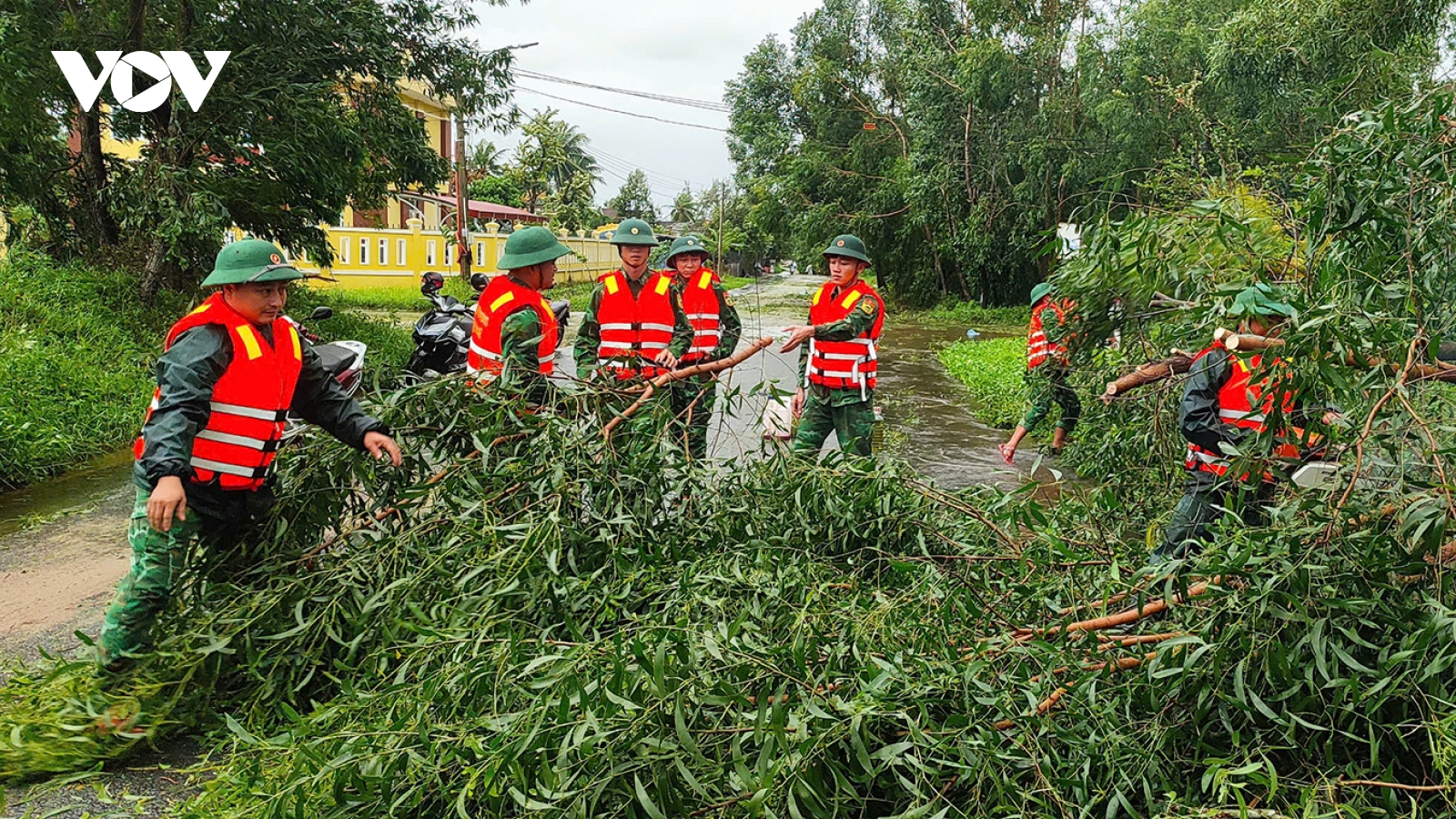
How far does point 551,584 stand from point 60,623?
108 inches

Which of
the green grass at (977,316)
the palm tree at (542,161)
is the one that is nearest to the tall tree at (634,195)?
the palm tree at (542,161)

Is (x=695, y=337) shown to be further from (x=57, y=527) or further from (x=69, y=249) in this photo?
(x=69, y=249)

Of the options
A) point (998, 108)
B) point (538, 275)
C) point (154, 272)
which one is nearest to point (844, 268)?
point (538, 275)

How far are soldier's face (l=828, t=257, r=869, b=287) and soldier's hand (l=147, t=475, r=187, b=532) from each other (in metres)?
4.13

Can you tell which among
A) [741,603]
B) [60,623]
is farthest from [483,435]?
[60,623]

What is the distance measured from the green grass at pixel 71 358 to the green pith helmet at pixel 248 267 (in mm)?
3321

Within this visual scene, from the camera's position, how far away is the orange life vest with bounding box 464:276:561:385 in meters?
5.31

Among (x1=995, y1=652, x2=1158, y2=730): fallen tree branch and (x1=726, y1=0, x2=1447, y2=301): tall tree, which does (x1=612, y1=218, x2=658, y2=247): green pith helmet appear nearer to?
(x1=995, y1=652, x2=1158, y2=730): fallen tree branch

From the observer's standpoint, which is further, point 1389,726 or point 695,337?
point 695,337

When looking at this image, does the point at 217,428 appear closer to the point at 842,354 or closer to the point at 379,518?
the point at 379,518

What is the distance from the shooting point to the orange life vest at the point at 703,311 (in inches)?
250

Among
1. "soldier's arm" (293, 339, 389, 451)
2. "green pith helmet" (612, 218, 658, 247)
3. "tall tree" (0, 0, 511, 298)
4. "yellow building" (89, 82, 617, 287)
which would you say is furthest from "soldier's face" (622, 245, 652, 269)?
"yellow building" (89, 82, 617, 287)

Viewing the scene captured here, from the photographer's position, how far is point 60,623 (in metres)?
4.61

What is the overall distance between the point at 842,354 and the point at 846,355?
0.03 metres
